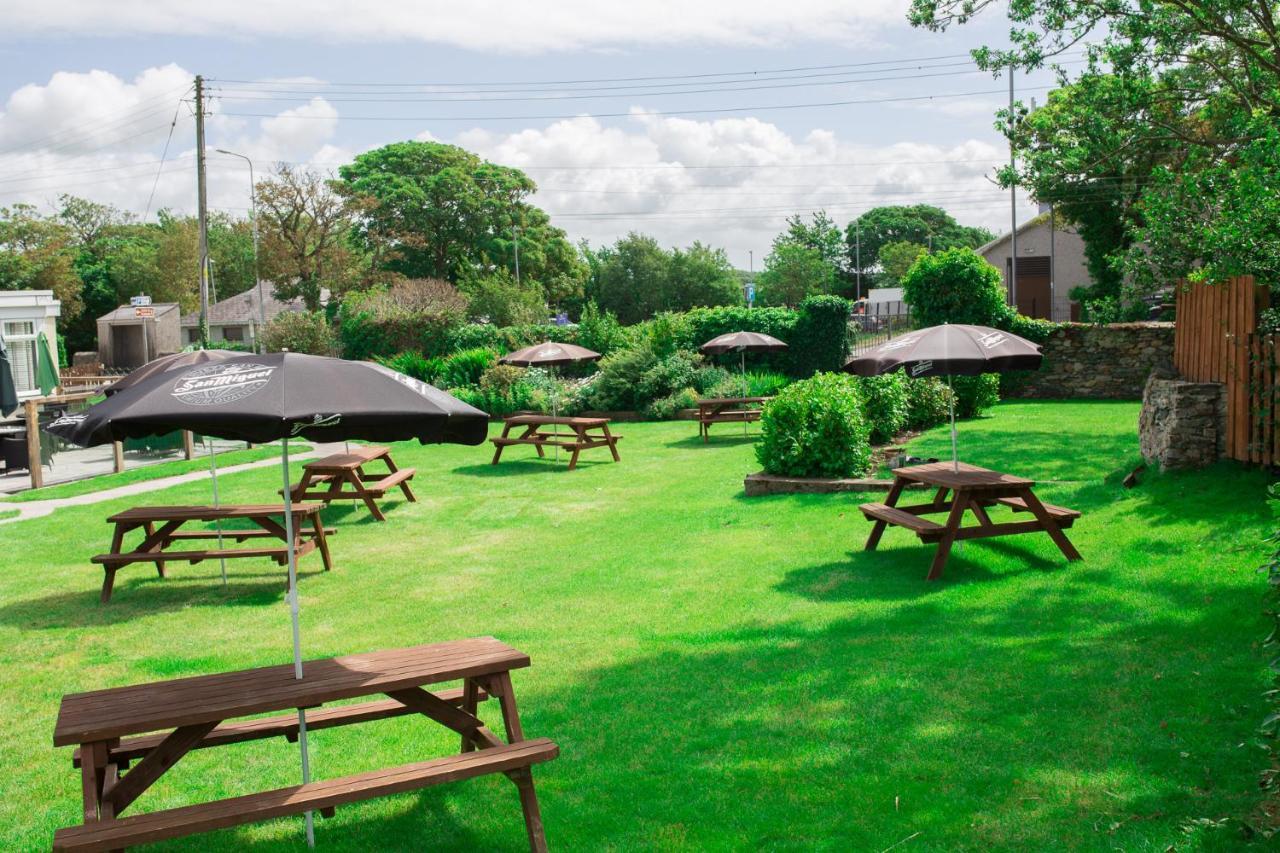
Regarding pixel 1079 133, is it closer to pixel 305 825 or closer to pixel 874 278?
pixel 305 825

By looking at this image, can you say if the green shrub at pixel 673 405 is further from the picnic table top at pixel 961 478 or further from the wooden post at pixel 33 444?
the picnic table top at pixel 961 478

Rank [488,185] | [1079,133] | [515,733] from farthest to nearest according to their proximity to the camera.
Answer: [488,185], [1079,133], [515,733]

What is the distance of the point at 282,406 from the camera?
4.05 meters

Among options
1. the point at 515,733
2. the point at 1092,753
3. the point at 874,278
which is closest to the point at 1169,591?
the point at 1092,753

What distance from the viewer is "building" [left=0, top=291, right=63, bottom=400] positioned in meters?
29.9

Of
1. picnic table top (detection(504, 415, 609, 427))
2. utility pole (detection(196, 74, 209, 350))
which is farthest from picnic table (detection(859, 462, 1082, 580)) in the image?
utility pole (detection(196, 74, 209, 350))

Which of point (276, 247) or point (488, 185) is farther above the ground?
point (488, 185)

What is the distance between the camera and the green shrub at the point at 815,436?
12914mm

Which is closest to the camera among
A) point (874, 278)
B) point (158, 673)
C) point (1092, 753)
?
point (1092, 753)

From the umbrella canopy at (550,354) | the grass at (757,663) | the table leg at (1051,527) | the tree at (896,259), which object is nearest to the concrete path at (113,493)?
the grass at (757,663)

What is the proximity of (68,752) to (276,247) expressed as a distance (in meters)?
47.1

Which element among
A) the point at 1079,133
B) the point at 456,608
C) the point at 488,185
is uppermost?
the point at 488,185

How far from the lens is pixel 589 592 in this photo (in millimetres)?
8703

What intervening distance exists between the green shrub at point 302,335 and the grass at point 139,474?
14.5 m
